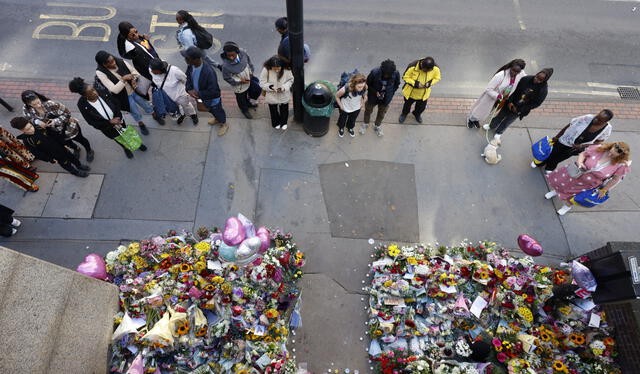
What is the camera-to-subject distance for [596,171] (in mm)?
4992

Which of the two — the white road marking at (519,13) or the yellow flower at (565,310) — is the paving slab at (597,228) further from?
the white road marking at (519,13)

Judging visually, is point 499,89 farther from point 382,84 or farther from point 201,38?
point 201,38

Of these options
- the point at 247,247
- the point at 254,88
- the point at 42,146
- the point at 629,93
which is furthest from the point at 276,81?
the point at 629,93

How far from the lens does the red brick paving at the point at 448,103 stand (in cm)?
Result: 718

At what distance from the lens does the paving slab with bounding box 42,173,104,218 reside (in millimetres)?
5840

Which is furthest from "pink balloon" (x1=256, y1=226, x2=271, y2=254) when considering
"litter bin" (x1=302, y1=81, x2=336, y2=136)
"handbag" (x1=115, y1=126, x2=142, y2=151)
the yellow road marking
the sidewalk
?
the yellow road marking

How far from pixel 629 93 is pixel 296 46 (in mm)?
7691

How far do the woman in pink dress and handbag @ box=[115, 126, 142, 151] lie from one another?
7.03 meters

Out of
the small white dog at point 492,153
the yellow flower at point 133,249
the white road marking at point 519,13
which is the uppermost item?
the white road marking at point 519,13

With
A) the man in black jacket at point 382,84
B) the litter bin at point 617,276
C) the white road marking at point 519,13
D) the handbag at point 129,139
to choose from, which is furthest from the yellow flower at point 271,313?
the white road marking at point 519,13

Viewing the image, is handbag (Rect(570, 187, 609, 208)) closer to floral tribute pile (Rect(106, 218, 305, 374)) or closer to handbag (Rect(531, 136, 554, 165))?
handbag (Rect(531, 136, 554, 165))

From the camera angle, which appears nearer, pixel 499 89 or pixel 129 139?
pixel 129 139

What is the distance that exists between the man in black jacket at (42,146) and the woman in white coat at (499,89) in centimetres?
715

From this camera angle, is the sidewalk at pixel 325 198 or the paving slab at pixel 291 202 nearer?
the sidewalk at pixel 325 198
